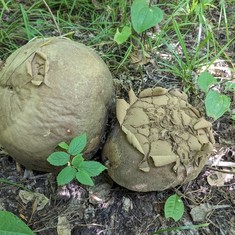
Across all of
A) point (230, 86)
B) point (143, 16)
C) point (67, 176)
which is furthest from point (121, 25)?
point (67, 176)

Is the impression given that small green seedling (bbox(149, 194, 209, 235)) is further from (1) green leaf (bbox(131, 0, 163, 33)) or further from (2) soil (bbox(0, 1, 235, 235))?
(1) green leaf (bbox(131, 0, 163, 33))

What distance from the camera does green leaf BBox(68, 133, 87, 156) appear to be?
186 centimetres

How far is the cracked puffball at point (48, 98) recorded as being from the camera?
191cm

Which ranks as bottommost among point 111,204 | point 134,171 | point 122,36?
point 111,204

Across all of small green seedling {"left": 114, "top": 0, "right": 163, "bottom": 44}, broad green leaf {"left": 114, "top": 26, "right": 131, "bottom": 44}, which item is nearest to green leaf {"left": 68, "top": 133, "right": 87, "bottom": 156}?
small green seedling {"left": 114, "top": 0, "right": 163, "bottom": 44}

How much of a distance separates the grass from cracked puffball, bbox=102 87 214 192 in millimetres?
545

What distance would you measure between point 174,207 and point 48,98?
85 cm

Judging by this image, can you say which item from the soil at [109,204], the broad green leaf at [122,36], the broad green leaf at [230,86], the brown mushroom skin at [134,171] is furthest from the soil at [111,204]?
the broad green leaf at [122,36]

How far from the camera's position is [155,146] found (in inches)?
77.1

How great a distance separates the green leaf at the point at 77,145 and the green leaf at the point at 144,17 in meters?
0.67

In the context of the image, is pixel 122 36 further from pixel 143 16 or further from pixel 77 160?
pixel 77 160

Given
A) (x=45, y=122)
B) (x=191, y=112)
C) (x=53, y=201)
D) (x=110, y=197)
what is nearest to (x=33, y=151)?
(x=45, y=122)

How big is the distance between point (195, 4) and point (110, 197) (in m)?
1.50

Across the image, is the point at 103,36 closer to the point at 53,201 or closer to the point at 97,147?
the point at 97,147
